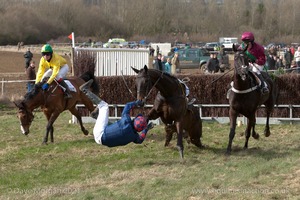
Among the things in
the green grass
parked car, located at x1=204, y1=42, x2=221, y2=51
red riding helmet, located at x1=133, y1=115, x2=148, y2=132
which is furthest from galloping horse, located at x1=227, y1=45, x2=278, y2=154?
parked car, located at x1=204, y1=42, x2=221, y2=51

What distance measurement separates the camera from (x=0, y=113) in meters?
18.9

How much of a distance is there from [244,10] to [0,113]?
82489 mm

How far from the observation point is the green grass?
7.46 metres

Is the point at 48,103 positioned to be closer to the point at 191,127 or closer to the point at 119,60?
the point at 191,127

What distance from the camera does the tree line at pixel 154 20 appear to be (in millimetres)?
84250

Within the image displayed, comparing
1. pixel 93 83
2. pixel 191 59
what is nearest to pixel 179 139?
pixel 93 83

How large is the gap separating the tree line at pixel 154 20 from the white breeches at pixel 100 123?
71.2 meters

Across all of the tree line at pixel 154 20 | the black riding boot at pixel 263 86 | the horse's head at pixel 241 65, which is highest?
the tree line at pixel 154 20

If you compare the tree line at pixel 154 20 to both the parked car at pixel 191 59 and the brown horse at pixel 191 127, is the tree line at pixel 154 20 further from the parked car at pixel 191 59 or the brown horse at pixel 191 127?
the brown horse at pixel 191 127

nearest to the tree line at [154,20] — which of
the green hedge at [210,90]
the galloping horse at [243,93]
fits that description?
the green hedge at [210,90]

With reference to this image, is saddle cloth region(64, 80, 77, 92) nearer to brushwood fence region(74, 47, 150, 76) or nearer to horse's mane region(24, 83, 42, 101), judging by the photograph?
horse's mane region(24, 83, 42, 101)

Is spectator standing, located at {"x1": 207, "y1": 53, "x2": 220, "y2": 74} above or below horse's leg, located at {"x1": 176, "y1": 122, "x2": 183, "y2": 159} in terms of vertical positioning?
above

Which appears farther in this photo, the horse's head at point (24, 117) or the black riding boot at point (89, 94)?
the horse's head at point (24, 117)

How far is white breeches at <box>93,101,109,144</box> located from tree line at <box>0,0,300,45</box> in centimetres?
7116
